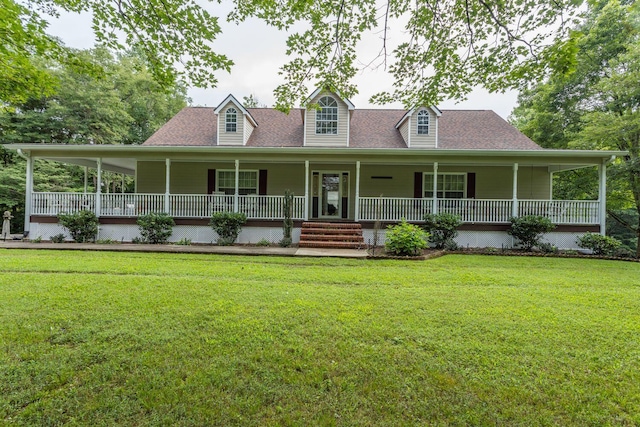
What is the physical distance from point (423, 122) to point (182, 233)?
10.3 metres

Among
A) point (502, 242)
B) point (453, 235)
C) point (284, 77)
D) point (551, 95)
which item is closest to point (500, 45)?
point (284, 77)

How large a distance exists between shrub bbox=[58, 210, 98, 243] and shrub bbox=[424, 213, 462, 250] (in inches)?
448

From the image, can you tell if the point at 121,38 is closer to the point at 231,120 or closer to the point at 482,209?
the point at 231,120

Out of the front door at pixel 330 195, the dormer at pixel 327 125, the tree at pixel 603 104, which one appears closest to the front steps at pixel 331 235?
the front door at pixel 330 195

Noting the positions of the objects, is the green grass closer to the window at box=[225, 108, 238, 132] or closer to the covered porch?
the covered porch

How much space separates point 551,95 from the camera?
553 inches

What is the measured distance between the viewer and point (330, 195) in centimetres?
1253

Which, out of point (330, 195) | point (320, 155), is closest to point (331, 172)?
point (330, 195)

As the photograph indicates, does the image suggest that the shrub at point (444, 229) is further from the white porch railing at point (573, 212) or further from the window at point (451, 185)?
the white porch railing at point (573, 212)

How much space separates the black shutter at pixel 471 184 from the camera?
39.2 feet

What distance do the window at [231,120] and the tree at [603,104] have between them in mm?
12839

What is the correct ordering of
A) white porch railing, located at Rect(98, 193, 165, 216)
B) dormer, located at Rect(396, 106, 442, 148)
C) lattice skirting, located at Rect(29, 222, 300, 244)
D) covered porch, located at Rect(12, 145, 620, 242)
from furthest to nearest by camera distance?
dormer, located at Rect(396, 106, 442, 148) < white porch railing, located at Rect(98, 193, 165, 216) < lattice skirting, located at Rect(29, 222, 300, 244) < covered porch, located at Rect(12, 145, 620, 242)

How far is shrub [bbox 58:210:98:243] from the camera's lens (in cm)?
965

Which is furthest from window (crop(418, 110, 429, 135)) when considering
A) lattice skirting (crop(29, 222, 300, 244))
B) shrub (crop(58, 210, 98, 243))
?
shrub (crop(58, 210, 98, 243))
